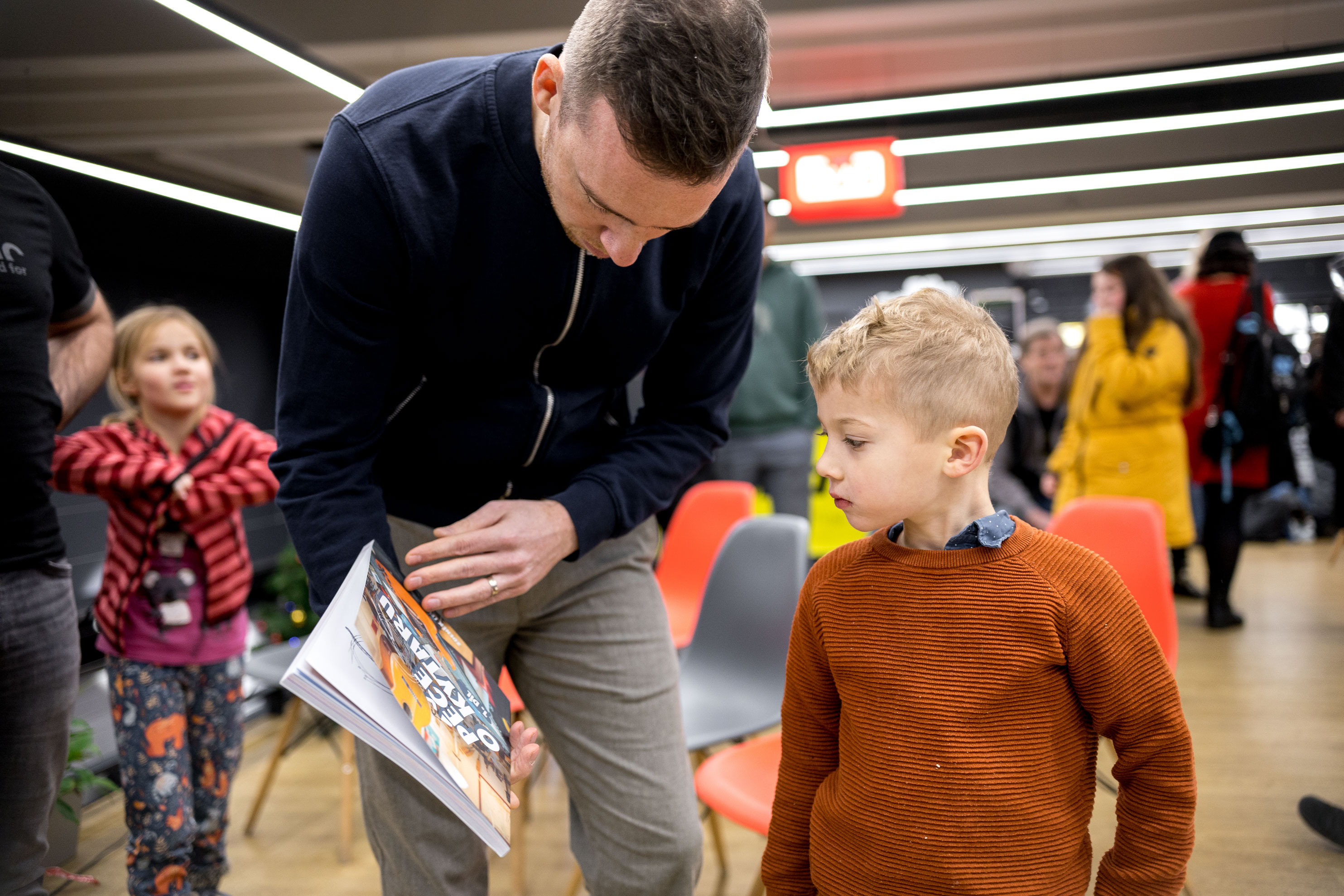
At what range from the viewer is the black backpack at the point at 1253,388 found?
5.85 feet

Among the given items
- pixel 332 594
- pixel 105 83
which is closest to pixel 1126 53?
pixel 105 83

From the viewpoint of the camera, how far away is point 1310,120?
139cm

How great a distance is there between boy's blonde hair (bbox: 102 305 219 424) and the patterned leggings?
60 cm

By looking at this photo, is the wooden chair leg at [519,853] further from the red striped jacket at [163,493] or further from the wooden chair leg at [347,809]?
the red striped jacket at [163,493]

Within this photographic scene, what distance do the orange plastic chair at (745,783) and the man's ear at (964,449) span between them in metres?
0.74

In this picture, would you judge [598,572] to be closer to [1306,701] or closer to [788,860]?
[788,860]

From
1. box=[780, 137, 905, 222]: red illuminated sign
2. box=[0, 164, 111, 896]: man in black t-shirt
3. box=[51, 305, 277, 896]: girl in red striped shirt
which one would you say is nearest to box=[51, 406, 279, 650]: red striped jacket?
box=[51, 305, 277, 896]: girl in red striped shirt

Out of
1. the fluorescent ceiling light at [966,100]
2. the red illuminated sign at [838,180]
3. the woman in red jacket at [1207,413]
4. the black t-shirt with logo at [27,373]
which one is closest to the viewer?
the black t-shirt with logo at [27,373]

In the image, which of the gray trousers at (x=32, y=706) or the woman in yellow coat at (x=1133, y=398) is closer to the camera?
the gray trousers at (x=32, y=706)

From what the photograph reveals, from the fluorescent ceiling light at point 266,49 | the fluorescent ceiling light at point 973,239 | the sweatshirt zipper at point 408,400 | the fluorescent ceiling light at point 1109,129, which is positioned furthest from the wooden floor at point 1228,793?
the fluorescent ceiling light at point 973,239

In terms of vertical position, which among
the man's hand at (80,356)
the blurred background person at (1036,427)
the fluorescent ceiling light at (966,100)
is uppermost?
the fluorescent ceiling light at (966,100)

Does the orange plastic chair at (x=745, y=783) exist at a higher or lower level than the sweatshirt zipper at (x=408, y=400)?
lower

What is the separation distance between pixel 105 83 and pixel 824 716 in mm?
1928

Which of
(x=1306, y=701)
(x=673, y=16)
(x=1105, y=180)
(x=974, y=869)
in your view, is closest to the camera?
(x=673, y=16)
